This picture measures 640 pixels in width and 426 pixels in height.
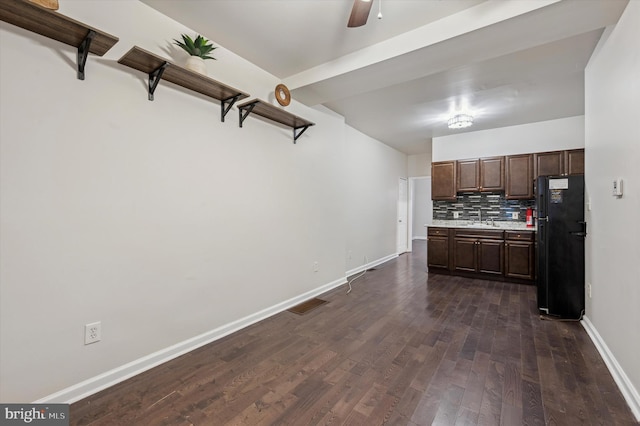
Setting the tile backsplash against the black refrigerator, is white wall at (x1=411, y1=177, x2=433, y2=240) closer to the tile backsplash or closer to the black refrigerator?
the tile backsplash

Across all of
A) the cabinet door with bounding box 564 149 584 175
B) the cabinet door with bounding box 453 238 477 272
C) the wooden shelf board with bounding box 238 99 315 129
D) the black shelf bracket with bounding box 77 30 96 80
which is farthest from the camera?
the cabinet door with bounding box 453 238 477 272

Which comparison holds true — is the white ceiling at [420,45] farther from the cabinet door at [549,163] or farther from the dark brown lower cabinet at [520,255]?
the dark brown lower cabinet at [520,255]

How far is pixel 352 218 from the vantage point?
5.08 metres

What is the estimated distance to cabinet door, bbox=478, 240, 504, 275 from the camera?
182 inches

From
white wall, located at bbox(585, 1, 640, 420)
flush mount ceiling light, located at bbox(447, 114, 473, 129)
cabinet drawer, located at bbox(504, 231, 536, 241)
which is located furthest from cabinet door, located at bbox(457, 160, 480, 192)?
white wall, located at bbox(585, 1, 640, 420)

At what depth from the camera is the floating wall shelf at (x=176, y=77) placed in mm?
1877

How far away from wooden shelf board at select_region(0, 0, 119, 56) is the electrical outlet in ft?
5.94

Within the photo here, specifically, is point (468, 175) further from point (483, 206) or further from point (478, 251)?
point (478, 251)

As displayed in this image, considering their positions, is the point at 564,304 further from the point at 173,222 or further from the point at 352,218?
the point at 173,222

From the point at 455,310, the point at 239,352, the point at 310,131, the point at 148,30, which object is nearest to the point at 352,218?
the point at 310,131

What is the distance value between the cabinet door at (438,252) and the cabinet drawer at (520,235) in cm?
94

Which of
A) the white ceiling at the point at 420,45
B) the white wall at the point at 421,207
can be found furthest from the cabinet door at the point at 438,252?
the white wall at the point at 421,207

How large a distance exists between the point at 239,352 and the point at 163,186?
5.00ft

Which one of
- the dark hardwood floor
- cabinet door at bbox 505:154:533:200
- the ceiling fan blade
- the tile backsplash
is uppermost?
the ceiling fan blade
